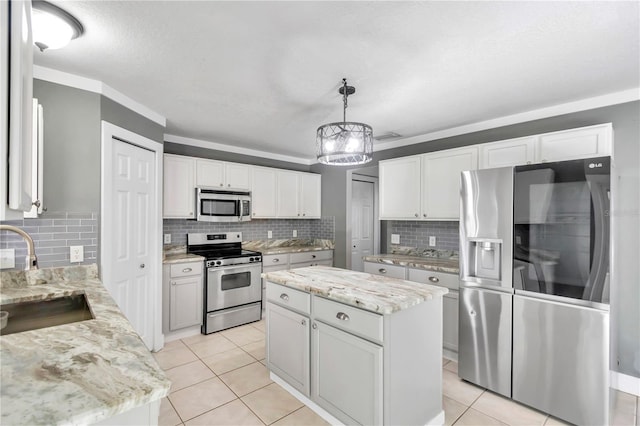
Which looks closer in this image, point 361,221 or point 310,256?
point 310,256

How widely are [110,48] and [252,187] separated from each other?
2.58 m

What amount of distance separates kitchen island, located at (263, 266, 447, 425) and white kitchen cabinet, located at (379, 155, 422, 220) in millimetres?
1528

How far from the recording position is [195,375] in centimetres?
269

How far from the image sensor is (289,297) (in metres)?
2.33

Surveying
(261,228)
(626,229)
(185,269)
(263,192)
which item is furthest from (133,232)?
(626,229)

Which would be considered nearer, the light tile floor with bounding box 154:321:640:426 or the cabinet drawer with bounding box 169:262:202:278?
the light tile floor with bounding box 154:321:640:426

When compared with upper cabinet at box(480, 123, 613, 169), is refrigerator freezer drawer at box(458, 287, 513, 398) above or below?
below

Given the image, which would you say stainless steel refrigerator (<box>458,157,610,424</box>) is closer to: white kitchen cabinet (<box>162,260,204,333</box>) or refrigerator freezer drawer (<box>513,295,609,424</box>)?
refrigerator freezer drawer (<box>513,295,609,424</box>)

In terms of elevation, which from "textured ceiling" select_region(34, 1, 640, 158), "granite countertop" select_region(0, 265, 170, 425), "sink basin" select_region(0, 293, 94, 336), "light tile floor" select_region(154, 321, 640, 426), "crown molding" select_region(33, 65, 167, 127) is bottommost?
"light tile floor" select_region(154, 321, 640, 426)

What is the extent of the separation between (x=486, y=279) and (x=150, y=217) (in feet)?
10.3

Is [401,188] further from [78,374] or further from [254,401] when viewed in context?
[78,374]

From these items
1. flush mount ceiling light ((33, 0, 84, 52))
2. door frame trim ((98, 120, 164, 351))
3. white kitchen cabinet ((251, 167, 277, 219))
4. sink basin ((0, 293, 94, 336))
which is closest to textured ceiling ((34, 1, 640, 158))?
flush mount ceiling light ((33, 0, 84, 52))

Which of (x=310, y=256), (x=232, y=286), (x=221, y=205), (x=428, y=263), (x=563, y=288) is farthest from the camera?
(x=310, y=256)

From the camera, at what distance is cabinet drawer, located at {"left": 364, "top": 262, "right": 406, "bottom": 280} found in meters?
3.35
